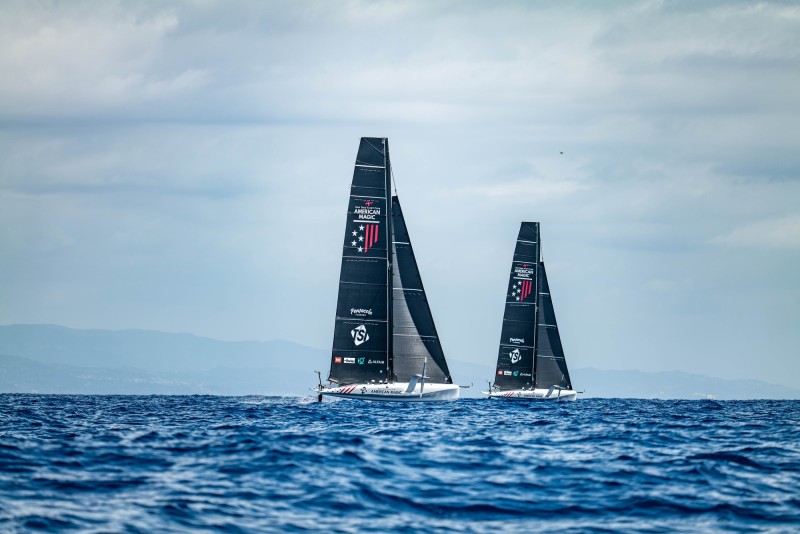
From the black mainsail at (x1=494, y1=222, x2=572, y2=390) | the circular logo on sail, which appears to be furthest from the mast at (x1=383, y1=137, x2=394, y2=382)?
the black mainsail at (x1=494, y1=222, x2=572, y2=390)

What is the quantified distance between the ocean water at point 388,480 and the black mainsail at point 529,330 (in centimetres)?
5525

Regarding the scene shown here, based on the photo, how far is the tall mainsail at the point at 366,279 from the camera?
6712 centimetres

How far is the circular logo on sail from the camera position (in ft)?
226

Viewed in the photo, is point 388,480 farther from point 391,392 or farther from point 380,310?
point 380,310

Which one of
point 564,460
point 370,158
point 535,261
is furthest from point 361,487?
point 535,261

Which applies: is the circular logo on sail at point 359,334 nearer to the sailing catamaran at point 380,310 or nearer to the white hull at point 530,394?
the sailing catamaran at point 380,310

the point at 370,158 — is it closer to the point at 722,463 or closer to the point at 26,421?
the point at 26,421

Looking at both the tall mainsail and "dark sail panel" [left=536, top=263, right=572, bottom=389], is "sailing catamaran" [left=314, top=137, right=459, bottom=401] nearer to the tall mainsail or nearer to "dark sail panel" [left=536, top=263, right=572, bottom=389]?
the tall mainsail

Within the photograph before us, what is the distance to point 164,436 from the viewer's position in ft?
115

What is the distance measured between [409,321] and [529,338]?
1165 inches

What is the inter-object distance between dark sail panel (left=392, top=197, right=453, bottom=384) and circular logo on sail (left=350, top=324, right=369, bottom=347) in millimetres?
2137

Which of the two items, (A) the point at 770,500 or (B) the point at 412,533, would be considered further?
(A) the point at 770,500

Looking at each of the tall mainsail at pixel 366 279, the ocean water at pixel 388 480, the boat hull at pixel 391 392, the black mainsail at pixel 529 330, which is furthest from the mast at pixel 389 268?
the black mainsail at pixel 529 330

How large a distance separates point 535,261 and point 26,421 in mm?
55571
